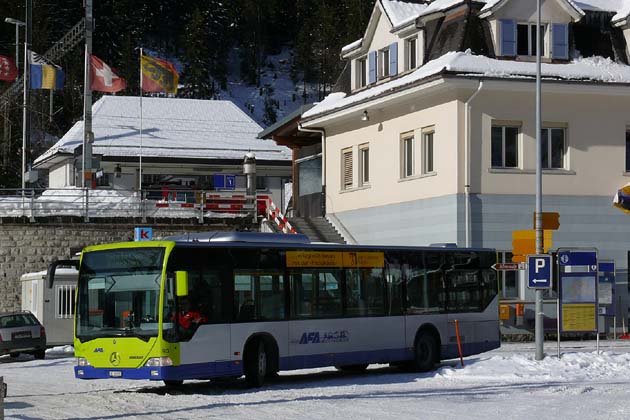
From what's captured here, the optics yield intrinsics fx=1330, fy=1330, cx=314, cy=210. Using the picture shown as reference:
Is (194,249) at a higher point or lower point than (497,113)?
lower

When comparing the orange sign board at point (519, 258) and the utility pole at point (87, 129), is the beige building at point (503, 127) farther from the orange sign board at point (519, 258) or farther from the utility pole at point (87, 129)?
the utility pole at point (87, 129)

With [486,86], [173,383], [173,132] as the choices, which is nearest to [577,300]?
[486,86]

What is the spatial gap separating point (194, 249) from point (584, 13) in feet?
64.7

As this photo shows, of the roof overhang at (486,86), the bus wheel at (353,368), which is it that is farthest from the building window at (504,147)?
the bus wheel at (353,368)

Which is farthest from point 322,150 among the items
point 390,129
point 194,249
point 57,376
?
point 194,249

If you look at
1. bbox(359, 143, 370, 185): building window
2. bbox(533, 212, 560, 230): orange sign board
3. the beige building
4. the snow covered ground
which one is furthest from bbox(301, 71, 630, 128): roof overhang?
the snow covered ground

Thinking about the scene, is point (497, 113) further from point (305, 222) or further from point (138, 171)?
point (138, 171)

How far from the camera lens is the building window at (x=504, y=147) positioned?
37.3 metres

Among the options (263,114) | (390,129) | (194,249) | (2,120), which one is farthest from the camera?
(263,114)

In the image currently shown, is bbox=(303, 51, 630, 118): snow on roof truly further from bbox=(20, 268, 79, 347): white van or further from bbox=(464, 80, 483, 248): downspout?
bbox=(20, 268, 79, 347): white van

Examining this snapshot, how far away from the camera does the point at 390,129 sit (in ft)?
132

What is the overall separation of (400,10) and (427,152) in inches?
220

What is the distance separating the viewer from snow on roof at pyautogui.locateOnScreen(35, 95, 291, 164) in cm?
5556

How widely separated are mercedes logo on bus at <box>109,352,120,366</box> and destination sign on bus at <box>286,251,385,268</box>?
151 inches
